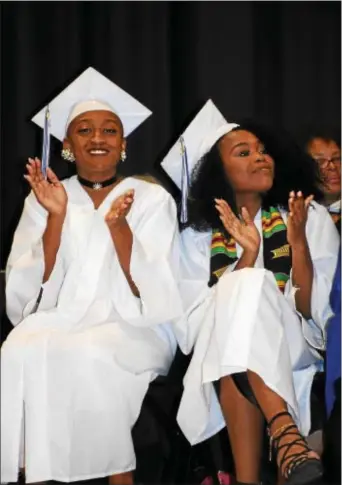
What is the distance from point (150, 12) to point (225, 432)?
1832 millimetres

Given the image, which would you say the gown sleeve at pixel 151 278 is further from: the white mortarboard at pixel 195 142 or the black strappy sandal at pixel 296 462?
the black strappy sandal at pixel 296 462

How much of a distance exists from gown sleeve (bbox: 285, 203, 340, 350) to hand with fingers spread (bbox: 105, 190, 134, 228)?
0.56 m

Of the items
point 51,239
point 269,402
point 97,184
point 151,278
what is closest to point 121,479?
point 269,402

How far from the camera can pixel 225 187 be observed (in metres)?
2.56

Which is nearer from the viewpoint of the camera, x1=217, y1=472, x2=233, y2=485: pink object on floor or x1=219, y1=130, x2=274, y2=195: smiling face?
x1=217, y1=472, x2=233, y2=485: pink object on floor

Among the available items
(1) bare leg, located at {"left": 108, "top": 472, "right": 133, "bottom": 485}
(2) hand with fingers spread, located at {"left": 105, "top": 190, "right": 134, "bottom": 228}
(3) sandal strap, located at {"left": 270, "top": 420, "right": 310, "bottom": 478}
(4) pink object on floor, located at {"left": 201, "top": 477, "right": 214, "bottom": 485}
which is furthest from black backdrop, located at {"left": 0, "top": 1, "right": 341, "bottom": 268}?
(3) sandal strap, located at {"left": 270, "top": 420, "right": 310, "bottom": 478}

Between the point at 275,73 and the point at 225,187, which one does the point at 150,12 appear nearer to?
the point at 275,73

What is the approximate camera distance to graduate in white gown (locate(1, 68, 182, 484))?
6.67 ft

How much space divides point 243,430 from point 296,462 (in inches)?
9.1

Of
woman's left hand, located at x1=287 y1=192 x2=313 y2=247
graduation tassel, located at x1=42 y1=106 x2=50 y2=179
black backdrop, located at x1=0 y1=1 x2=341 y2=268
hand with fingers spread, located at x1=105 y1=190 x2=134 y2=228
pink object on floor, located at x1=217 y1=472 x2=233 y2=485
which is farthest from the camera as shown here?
black backdrop, located at x1=0 y1=1 x2=341 y2=268

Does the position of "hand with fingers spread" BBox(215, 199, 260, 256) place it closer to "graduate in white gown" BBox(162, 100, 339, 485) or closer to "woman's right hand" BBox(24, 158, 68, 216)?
"graduate in white gown" BBox(162, 100, 339, 485)

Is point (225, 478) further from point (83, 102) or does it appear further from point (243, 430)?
point (83, 102)

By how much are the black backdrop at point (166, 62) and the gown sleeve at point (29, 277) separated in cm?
78

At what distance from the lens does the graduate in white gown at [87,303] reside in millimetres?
2033
